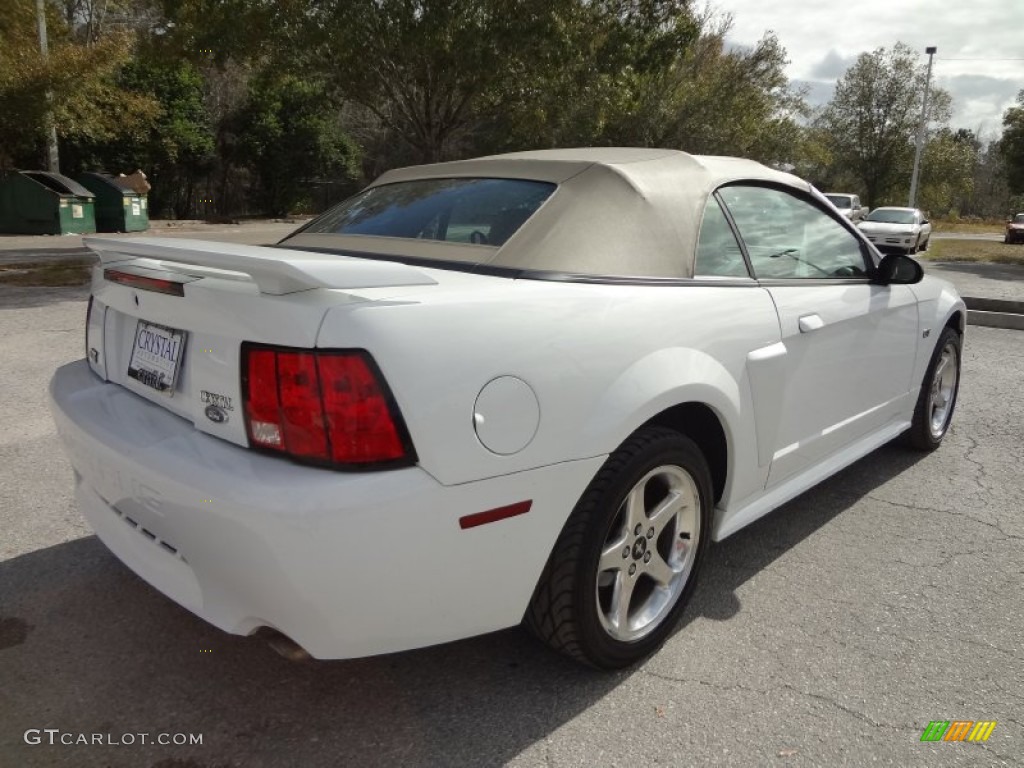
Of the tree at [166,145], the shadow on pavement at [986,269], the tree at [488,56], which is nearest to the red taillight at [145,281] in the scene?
the tree at [488,56]

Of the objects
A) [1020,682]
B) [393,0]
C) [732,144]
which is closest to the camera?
[1020,682]

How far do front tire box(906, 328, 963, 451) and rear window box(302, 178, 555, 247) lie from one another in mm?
2669

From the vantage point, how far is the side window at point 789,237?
9.77ft

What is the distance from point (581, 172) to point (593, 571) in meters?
1.36

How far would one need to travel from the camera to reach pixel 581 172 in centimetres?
270

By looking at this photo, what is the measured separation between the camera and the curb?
9.18 meters

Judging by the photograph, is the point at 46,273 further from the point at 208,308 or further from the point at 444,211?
the point at 208,308

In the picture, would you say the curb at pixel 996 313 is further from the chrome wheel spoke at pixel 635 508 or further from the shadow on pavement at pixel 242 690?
the chrome wheel spoke at pixel 635 508

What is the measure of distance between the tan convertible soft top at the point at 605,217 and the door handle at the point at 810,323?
1.88ft

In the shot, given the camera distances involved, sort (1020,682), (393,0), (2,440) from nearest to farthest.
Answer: (1020,682), (2,440), (393,0)

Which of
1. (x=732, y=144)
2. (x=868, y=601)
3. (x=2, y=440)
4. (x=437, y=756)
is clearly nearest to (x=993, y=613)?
(x=868, y=601)

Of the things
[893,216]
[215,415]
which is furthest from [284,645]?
[893,216]

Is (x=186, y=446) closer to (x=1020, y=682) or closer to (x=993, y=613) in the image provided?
(x=1020, y=682)

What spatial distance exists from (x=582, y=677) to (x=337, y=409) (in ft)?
3.90
